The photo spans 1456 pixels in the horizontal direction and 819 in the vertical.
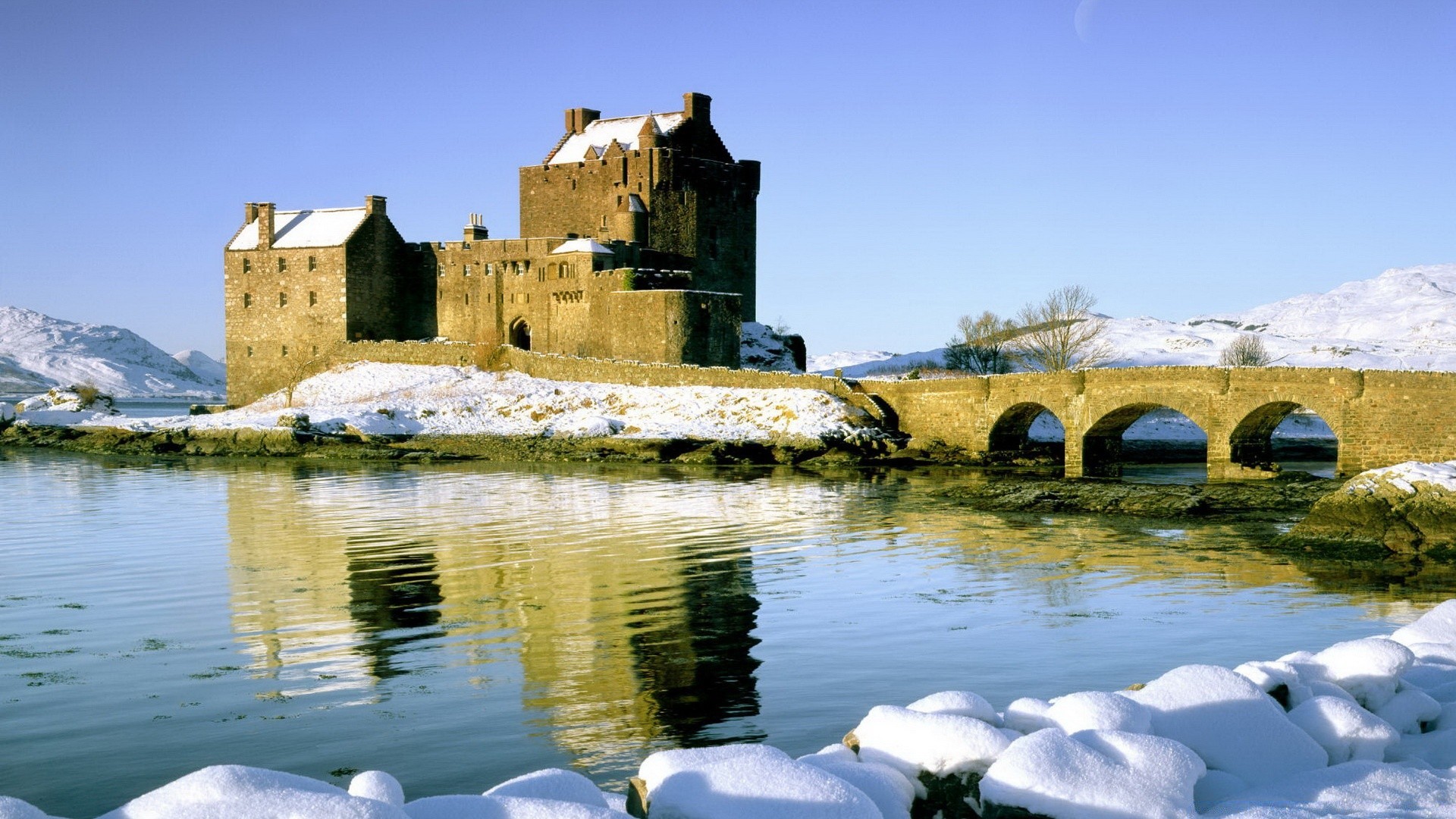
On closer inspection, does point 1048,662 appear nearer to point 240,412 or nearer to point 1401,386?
point 1401,386

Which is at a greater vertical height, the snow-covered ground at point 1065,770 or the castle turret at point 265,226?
the castle turret at point 265,226

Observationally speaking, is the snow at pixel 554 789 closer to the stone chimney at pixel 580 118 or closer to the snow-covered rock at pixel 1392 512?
the snow-covered rock at pixel 1392 512

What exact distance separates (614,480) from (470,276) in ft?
93.4

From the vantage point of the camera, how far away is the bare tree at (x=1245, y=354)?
86562 mm

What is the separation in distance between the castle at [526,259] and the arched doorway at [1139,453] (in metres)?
20.5

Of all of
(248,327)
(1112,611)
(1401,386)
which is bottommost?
(1112,611)

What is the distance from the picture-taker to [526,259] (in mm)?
59438

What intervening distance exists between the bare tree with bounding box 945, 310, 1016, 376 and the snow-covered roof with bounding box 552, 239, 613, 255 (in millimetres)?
24641

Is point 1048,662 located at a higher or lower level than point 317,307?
lower

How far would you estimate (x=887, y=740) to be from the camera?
713cm

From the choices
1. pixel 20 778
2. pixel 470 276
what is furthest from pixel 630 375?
pixel 20 778

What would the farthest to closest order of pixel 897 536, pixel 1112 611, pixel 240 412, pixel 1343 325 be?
pixel 1343 325 → pixel 240 412 → pixel 897 536 → pixel 1112 611

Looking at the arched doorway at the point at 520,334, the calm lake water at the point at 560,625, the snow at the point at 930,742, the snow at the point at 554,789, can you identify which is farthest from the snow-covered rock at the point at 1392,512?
the arched doorway at the point at 520,334

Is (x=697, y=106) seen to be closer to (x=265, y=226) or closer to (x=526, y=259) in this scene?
(x=526, y=259)
